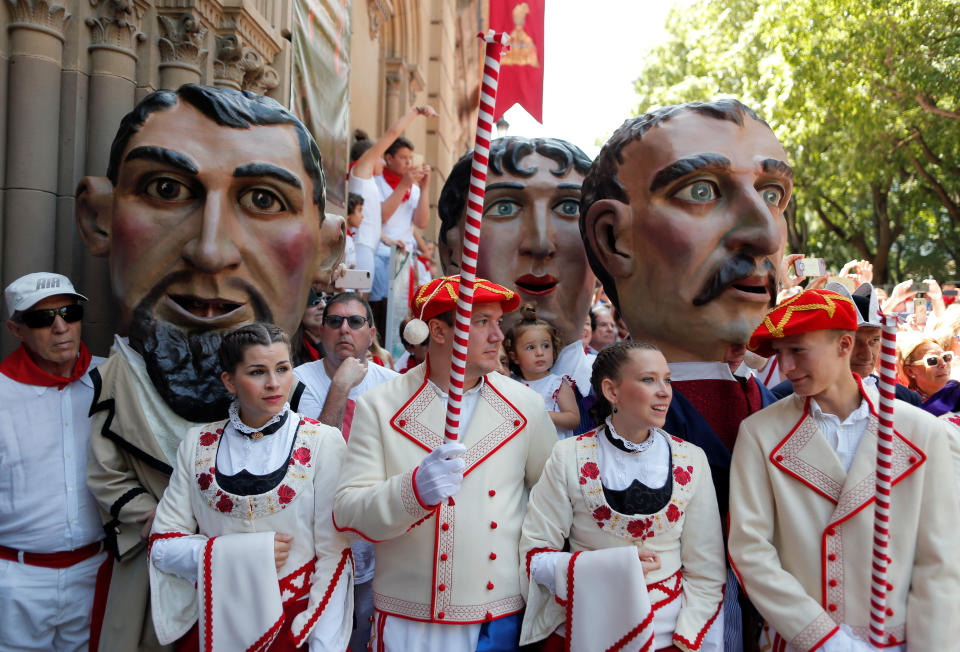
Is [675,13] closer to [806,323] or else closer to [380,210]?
[380,210]

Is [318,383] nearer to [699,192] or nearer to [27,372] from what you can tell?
[27,372]

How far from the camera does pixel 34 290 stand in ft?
10.6

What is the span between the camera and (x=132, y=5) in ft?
14.2

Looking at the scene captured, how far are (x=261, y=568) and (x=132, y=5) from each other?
3.26 m

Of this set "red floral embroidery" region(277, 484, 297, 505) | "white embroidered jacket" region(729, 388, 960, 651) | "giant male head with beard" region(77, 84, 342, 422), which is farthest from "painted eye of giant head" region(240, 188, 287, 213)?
"white embroidered jacket" region(729, 388, 960, 651)

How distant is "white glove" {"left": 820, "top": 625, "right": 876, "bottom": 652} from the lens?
7.81 feet

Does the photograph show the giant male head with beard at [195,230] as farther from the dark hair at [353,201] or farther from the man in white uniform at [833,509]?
the dark hair at [353,201]

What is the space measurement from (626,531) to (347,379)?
1595 millimetres

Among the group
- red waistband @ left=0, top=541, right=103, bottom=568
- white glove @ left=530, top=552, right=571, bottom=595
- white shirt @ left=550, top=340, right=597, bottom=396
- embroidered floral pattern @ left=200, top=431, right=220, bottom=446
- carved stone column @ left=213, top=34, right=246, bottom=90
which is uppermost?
carved stone column @ left=213, top=34, right=246, bottom=90

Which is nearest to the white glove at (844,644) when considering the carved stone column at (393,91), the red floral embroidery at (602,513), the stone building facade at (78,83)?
the red floral embroidery at (602,513)

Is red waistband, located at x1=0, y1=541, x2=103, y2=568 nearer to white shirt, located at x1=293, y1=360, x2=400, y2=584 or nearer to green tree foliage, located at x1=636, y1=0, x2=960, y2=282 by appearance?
white shirt, located at x1=293, y1=360, x2=400, y2=584

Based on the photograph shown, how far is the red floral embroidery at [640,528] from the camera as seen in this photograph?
2.55 meters

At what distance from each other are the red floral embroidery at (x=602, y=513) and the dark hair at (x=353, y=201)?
179 inches

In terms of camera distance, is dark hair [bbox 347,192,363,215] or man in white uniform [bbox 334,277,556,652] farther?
dark hair [bbox 347,192,363,215]
